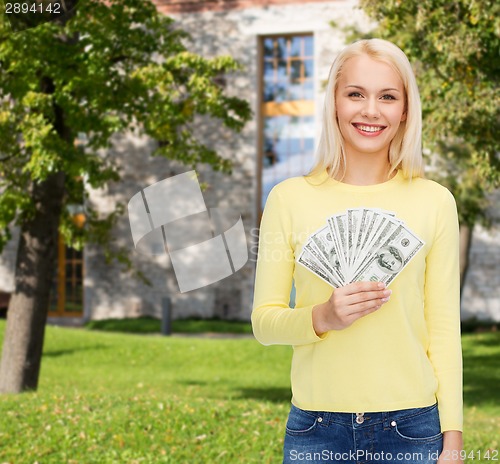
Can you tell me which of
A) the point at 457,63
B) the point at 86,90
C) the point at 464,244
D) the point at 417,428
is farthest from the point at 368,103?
the point at 464,244

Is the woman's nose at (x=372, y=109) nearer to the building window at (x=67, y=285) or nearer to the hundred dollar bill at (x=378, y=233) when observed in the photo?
the hundred dollar bill at (x=378, y=233)

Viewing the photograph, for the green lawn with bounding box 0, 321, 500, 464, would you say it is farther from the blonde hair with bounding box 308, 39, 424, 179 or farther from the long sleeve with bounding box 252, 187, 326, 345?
the blonde hair with bounding box 308, 39, 424, 179

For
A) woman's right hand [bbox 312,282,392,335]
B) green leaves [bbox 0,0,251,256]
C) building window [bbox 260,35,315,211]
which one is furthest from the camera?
building window [bbox 260,35,315,211]

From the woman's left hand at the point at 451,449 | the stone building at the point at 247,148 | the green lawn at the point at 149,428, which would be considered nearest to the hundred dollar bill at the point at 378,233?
the woman's left hand at the point at 451,449

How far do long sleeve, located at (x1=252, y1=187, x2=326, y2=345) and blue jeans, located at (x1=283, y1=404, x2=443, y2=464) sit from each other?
27 cm

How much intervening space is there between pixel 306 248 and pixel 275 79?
26.0 metres

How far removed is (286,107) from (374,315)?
2550 cm

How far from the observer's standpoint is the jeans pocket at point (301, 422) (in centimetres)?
235

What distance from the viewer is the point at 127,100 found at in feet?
35.5

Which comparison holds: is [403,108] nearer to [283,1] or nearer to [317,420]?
[317,420]

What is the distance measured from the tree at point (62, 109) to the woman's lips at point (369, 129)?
7.91 metres

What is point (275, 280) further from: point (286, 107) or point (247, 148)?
point (247, 148)

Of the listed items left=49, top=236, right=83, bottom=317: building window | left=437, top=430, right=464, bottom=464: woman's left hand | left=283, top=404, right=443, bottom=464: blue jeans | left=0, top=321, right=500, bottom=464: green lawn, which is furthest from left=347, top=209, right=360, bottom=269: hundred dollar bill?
left=49, top=236, right=83, bottom=317: building window

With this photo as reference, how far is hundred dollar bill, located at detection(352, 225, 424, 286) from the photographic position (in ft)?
7.08
